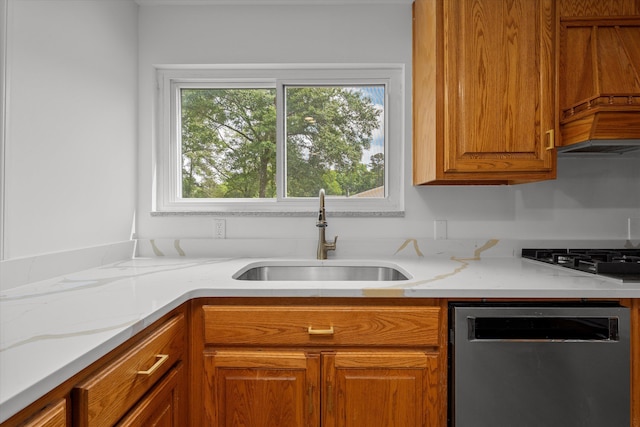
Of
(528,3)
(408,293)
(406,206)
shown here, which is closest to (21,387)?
(408,293)

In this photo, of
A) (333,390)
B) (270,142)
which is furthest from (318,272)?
(270,142)

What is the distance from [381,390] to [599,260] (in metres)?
1.10

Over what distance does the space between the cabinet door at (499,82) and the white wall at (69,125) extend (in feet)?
5.05

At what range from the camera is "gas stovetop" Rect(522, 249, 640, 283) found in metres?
1.39

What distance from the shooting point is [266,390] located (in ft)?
4.17

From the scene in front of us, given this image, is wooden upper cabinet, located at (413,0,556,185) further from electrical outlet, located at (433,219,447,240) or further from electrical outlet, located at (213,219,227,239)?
electrical outlet, located at (213,219,227,239)

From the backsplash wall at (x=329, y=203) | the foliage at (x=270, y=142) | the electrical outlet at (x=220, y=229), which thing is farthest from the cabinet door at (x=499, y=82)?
the electrical outlet at (x=220, y=229)

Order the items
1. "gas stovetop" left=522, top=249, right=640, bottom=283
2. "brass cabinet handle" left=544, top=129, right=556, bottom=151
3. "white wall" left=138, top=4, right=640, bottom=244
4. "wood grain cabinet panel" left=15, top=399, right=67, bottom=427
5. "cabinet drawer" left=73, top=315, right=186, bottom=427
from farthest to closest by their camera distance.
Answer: "white wall" left=138, top=4, right=640, bottom=244 < "brass cabinet handle" left=544, top=129, right=556, bottom=151 < "gas stovetop" left=522, top=249, right=640, bottom=283 < "cabinet drawer" left=73, top=315, right=186, bottom=427 < "wood grain cabinet panel" left=15, top=399, right=67, bottom=427

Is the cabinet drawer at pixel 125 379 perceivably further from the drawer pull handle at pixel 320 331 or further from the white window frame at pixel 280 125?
the white window frame at pixel 280 125

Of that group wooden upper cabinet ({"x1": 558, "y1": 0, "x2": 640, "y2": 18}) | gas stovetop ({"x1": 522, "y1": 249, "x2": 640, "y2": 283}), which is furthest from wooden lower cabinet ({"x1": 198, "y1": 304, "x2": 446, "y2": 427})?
wooden upper cabinet ({"x1": 558, "y1": 0, "x2": 640, "y2": 18})

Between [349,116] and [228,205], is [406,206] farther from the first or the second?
[228,205]

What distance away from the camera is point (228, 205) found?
81.6 inches

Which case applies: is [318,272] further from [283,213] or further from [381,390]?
[381,390]

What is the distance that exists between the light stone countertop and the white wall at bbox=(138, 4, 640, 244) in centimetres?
18
